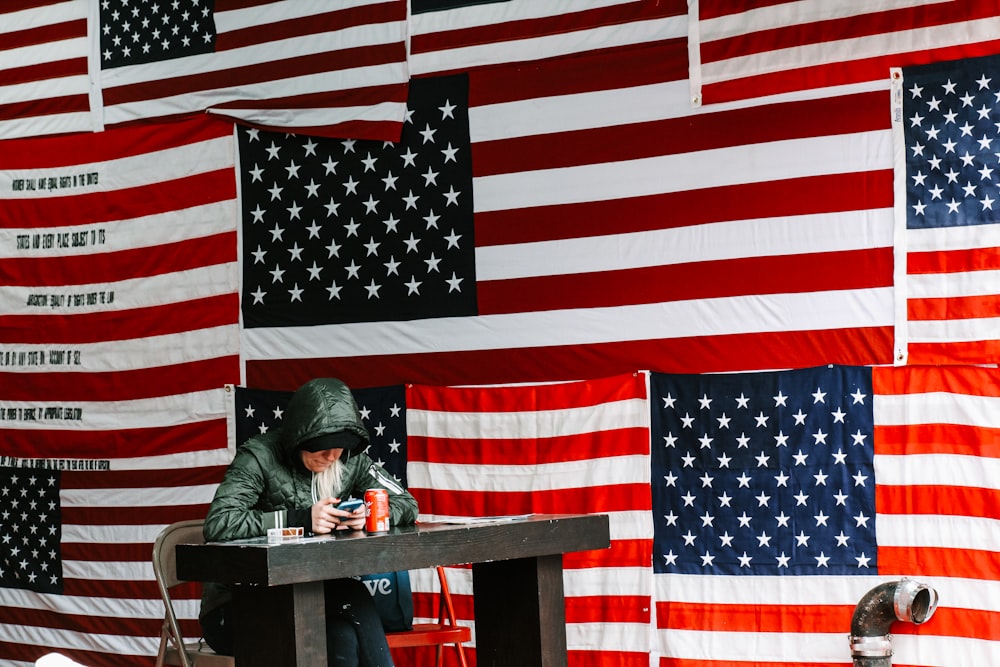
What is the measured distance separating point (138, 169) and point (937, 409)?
3.88 m

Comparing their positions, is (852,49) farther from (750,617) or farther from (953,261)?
(750,617)

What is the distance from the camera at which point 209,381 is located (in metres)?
5.53

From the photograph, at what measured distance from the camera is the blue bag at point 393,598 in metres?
3.90

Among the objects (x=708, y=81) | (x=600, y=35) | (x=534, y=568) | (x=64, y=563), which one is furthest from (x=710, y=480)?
(x=64, y=563)

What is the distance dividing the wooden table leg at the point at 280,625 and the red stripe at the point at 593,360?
2.01 metres

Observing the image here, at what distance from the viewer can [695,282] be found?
464cm

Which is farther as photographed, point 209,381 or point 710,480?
point 209,381

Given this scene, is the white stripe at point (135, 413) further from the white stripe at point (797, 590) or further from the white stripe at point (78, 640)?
the white stripe at point (797, 590)

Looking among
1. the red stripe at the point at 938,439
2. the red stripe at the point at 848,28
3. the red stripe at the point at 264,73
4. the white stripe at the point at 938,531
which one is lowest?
the white stripe at the point at 938,531

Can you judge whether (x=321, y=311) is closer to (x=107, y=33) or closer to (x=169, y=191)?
(x=169, y=191)

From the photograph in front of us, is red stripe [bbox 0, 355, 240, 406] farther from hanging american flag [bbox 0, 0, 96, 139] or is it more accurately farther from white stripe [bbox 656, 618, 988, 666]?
white stripe [bbox 656, 618, 988, 666]

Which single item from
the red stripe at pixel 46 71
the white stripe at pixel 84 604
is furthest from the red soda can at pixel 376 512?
the red stripe at pixel 46 71

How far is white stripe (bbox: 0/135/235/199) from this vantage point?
5.55 meters

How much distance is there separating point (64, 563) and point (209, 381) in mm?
1263
